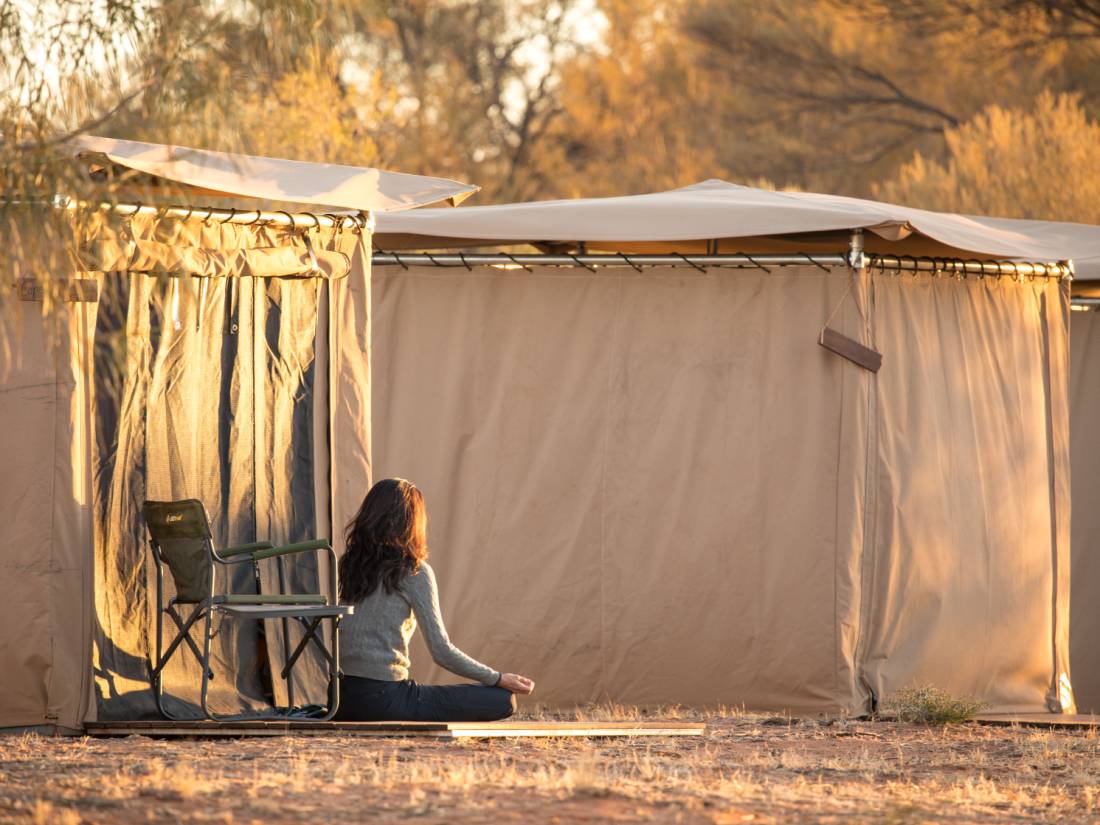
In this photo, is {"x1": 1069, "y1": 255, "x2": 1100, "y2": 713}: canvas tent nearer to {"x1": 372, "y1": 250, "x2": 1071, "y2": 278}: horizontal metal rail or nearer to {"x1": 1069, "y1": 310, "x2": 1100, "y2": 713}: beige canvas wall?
{"x1": 1069, "y1": 310, "x2": 1100, "y2": 713}: beige canvas wall

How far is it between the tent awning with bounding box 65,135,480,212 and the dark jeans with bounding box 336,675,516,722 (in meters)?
1.67

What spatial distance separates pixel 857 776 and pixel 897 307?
2749 millimetres

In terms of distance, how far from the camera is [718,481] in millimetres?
7418

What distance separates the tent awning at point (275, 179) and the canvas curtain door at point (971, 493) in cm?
222

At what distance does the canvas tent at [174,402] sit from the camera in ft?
17.6

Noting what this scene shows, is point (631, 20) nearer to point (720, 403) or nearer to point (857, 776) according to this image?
point (720, 403)

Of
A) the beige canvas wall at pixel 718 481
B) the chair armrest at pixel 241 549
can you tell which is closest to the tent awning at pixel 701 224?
the beige canvas wall at pixel 718 481

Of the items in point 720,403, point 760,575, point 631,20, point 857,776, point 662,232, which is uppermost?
point 631,20

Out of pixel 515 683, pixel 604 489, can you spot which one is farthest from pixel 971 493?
pixel 515 683

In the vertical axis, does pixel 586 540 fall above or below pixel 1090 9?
below

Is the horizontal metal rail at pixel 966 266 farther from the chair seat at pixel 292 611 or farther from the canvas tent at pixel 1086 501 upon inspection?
the chair seat at pixel 292 611

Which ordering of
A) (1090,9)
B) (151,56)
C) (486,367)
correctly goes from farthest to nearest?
(1090,9) → (486,367) → (151,56)

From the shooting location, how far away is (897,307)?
24.3 feet

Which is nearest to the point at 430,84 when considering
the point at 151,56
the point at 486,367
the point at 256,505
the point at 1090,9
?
the point at 1090,9
